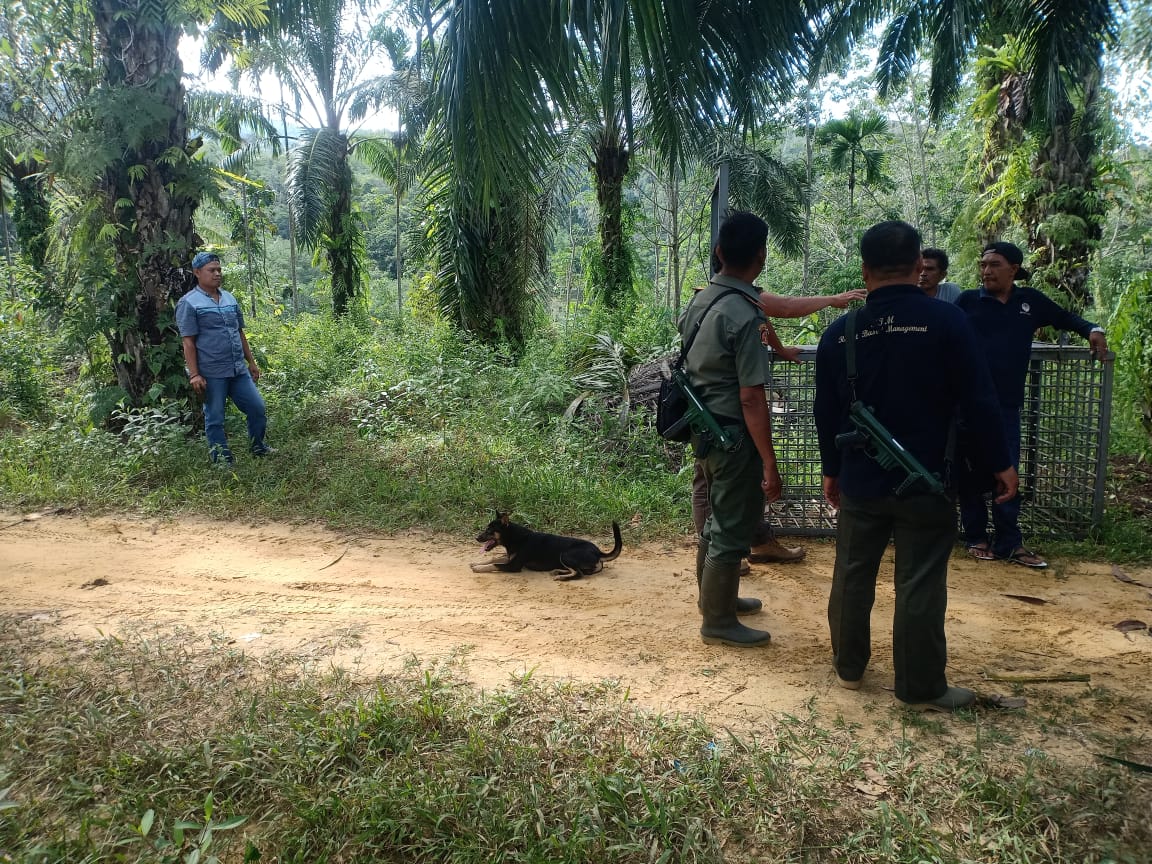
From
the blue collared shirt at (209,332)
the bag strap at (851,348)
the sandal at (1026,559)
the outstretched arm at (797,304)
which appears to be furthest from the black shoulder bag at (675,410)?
the blue collared shirt at (209,332)

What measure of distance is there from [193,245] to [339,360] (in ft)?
9.17

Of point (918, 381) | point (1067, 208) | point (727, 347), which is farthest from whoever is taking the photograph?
point (1067, 208)

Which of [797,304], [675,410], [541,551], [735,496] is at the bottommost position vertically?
[541,551]

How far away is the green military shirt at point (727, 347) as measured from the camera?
130 inches

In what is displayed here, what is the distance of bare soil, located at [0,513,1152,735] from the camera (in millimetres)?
3295

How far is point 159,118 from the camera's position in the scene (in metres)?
7.14

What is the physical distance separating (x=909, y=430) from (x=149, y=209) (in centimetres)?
738

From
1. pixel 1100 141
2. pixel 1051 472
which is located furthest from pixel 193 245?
pixel 1100 141

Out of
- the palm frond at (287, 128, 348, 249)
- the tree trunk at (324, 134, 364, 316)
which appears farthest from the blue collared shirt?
the palm frond at (287, 128, 348, 249)

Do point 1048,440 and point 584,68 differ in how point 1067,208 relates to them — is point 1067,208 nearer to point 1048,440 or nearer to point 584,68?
point 1048,440

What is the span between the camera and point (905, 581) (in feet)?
9.66

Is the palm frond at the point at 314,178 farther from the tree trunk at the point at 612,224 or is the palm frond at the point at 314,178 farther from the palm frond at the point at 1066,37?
the palm frond at the point at 1066,37

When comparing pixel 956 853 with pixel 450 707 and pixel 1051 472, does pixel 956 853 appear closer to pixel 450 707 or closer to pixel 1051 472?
pixel 450 707

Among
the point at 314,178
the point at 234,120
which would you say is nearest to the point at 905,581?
the point at 314,178
